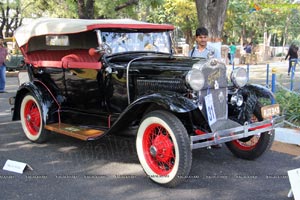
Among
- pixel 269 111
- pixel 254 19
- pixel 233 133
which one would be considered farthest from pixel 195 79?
pixel 254 19

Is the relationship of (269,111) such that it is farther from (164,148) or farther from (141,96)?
(141,96)

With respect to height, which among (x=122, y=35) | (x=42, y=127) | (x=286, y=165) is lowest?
(x=286, y=165)

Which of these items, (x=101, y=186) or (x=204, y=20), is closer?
(x=101, y=186)

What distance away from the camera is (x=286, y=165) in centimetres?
434

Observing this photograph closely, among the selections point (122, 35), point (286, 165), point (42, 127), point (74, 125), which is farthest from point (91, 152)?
point (286, 165)

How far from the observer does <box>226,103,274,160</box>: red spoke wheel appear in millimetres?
4262

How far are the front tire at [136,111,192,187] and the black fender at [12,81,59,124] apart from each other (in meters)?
1.85

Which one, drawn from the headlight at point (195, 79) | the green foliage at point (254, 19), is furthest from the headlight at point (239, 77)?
the green foliage at point (254, 19)

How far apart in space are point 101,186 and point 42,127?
1.86 meters

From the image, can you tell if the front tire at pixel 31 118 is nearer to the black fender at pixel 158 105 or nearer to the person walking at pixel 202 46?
the black fender at pixel 158 105

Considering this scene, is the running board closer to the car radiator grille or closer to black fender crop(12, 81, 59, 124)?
black fender crop(12, 81, 59, 124)

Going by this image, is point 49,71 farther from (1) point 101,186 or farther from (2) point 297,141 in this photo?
(2) point 297,141

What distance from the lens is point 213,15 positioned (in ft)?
25.0

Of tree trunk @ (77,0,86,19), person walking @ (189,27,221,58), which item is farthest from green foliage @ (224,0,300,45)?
person walking @ (189,27,221,58)
